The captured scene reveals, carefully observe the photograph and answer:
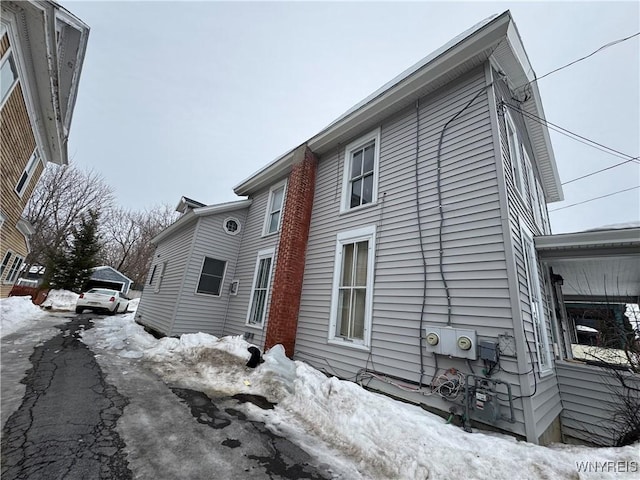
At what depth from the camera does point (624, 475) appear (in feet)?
7.58

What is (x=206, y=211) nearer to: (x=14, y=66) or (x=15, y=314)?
(x=14, y=66)

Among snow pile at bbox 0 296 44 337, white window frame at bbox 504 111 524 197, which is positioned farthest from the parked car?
white window frame at bbox 504 111 524 197

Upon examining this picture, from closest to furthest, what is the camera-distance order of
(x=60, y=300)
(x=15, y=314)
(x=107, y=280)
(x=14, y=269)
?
(x=15, y=314) < (x=14, y=269) < (x=60, y=300) < (x=107, y=280)

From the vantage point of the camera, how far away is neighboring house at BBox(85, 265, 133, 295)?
26.0 meters

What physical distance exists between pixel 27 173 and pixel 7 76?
18.5 ft

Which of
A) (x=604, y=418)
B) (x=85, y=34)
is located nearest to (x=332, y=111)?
(x=85, y=34)

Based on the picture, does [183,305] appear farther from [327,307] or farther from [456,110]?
[456,110]

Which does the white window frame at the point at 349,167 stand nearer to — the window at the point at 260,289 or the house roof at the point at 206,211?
the window at the point at 260,289

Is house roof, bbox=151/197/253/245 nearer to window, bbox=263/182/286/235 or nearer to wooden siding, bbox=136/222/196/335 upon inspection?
wooden siding, bbox=136/222/196/335

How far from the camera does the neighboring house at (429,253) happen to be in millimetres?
3672

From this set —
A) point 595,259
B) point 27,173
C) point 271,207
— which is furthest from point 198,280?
point 595,259

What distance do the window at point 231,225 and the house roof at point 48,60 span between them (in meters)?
5.59

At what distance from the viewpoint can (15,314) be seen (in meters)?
10.8

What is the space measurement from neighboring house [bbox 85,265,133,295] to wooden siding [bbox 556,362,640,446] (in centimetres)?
3318
